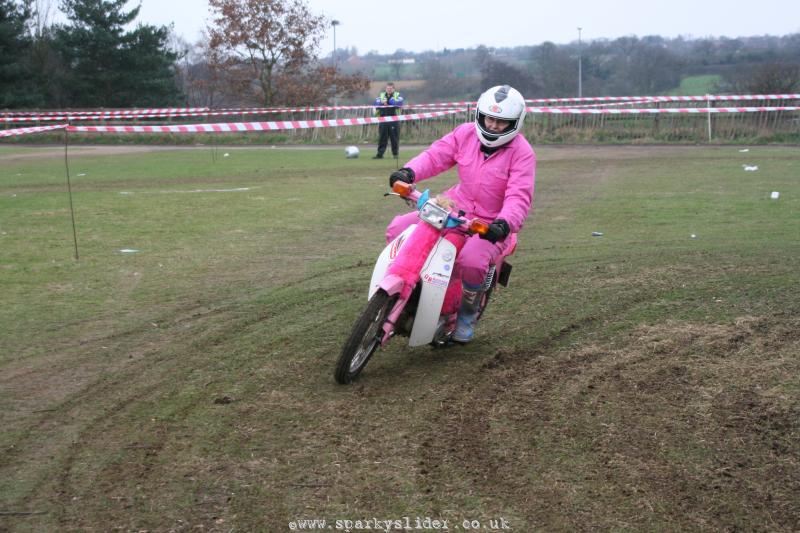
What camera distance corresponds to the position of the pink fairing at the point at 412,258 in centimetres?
633

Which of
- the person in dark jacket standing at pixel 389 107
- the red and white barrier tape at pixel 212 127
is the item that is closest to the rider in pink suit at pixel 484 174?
the red and white barrier tape at pixel 212 127

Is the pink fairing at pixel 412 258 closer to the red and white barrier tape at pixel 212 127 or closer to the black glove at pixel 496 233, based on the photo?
the black glove at pixel 496 233

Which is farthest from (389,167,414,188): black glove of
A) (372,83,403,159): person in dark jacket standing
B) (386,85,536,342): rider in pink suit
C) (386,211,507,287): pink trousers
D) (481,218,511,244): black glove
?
(372,83,403,159): person in dark jacket standing

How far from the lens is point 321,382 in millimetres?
6250

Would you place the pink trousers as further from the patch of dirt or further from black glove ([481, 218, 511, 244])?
the patch of dirt

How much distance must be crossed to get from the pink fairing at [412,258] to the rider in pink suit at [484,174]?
32 cm

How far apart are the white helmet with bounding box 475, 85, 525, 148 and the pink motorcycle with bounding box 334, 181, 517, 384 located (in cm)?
66

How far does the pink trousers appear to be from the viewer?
6656mm

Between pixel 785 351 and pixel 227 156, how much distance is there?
2366cm

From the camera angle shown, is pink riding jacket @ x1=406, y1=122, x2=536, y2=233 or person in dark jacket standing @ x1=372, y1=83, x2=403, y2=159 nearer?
pink riding jacket @ x1=406, y1=122, x2=536, y2=233

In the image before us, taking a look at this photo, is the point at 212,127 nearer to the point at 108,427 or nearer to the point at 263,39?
the point at 108,427

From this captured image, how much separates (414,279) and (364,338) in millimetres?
583

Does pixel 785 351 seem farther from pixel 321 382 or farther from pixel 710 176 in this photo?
pixel 710 176

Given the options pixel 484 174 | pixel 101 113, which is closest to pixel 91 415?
pixel 484 174
